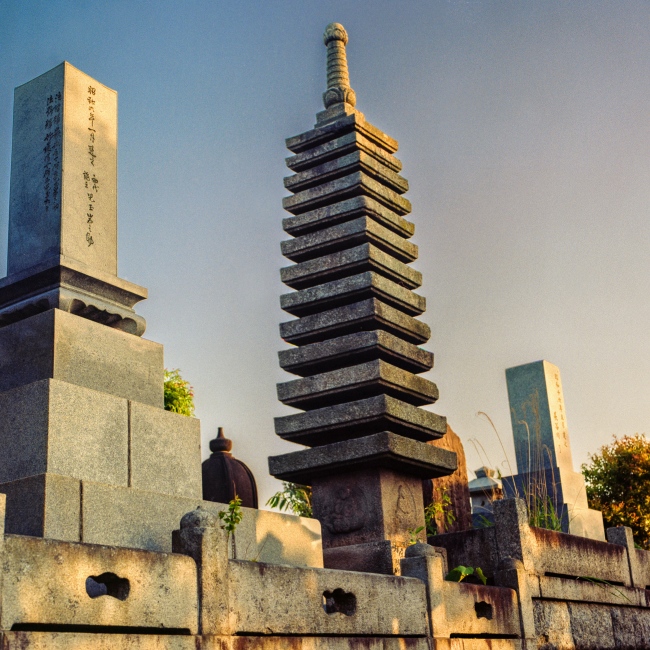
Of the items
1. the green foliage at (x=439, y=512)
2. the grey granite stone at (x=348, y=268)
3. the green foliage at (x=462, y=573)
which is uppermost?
the grey granite stone at (x=348, y=268)

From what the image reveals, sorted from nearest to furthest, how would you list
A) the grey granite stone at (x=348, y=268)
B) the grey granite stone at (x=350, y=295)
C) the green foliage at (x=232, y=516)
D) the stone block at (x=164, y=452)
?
the green foliage at (x=232, y=516)
the stone block at (x=164, y=452)
the grey granite stone at (x=350, y=295)
the grey granite stone at (x=348, y=268)

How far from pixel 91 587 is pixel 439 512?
286 inches

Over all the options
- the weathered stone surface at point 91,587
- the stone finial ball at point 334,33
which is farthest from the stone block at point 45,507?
the stone finial ball at point 334,33

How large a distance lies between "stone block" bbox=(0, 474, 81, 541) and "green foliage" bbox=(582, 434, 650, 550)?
52.1 ft

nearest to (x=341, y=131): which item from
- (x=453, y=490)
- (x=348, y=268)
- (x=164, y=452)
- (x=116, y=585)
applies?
(x=348, y=268)

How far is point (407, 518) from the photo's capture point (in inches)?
430

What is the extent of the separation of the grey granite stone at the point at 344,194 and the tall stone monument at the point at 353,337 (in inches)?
0.6

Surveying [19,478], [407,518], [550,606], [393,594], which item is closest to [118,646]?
[19,478]

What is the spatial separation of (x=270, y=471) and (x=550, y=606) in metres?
4.00

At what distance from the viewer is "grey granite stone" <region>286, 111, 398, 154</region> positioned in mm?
13141

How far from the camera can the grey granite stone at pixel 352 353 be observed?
11.6m

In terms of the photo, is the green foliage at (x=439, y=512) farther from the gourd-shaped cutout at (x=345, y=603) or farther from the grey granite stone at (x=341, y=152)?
the gourd-shaped cutout at (x=345, y=603)

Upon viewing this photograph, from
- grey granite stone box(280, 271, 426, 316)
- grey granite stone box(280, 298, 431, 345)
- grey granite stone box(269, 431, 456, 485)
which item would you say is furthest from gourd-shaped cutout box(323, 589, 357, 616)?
grey granite stone box(280, 271, 426, 316)

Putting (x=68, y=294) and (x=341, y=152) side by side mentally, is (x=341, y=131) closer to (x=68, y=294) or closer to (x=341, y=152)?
(x=341, y=152)
